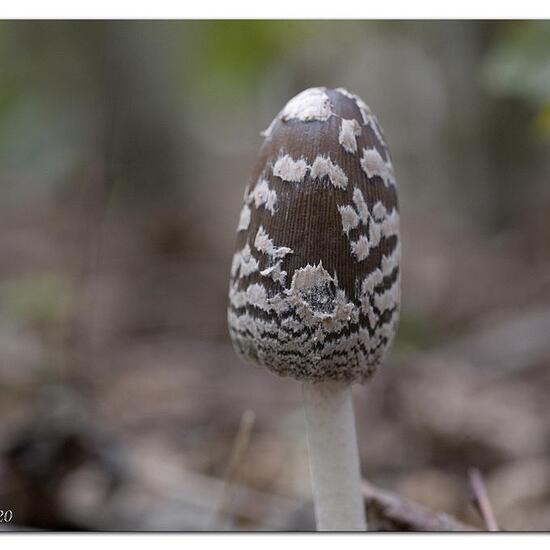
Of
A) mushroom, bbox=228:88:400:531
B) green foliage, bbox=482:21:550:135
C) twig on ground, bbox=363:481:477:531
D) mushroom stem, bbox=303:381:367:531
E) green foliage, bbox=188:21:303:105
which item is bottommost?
twig on ground, bbox=363:481:477:531

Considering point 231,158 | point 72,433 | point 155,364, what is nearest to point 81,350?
point 155,364

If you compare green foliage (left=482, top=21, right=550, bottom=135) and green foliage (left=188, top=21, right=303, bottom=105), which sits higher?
green foliage (left=188, top=21, right=303, bottom=105)

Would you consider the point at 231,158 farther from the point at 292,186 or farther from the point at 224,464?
the point at 292,186

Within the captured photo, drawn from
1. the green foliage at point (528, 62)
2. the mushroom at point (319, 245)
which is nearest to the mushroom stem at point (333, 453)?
the mushroom at point (319, 245)

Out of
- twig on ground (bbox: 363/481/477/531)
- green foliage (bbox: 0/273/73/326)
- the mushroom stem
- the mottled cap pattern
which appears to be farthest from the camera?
green foliage (bbox: 0/273/73/326)

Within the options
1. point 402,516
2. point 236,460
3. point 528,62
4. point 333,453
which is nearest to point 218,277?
point 528,62

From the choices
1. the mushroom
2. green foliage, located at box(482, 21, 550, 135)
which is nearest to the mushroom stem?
the mushroom

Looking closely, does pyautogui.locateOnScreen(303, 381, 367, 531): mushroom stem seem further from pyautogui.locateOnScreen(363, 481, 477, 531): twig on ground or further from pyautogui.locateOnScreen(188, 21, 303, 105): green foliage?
pyautogui.locateOnScreen(188, 21, 303, 105): green foliage

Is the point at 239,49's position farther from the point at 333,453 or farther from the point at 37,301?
the point at 333,453
